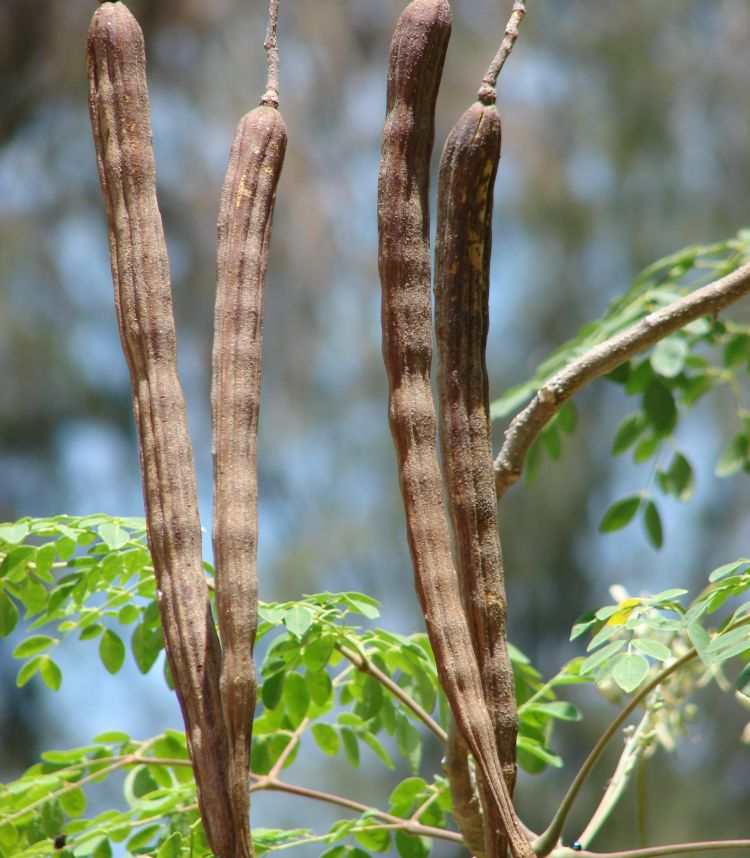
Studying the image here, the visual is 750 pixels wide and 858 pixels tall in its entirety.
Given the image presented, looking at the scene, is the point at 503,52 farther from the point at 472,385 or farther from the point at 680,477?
the point at 680,477

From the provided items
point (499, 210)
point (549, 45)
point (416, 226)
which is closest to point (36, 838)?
point (416, 226)

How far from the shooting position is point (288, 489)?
3.34 meters

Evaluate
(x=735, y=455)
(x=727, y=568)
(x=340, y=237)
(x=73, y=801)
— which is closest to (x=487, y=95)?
(x=727, y=568)

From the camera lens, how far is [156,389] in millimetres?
588

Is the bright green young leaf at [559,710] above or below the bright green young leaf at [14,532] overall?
below

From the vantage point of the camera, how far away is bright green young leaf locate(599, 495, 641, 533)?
→ 1.21m

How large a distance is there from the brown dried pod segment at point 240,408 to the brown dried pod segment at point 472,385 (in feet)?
0.35

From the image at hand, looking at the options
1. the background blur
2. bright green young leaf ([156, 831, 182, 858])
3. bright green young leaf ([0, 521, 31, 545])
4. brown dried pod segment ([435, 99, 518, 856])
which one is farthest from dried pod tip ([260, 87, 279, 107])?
the background blur

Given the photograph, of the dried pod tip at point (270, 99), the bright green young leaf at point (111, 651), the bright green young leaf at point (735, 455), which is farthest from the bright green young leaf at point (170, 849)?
the bright green young leaf at point (735, 455)

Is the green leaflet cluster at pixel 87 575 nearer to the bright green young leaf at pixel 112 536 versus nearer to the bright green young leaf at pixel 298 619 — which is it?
the bright green young leaf at pixel 112 536

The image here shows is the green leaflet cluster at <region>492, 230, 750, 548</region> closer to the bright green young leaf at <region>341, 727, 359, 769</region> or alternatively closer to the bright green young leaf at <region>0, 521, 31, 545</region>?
the bright green young leaf at <region>341, 727, 359, 769</region>

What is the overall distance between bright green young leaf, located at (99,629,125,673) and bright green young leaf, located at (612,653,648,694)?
0.47 m

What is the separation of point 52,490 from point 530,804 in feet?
5.79

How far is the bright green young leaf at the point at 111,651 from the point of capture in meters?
0.92
